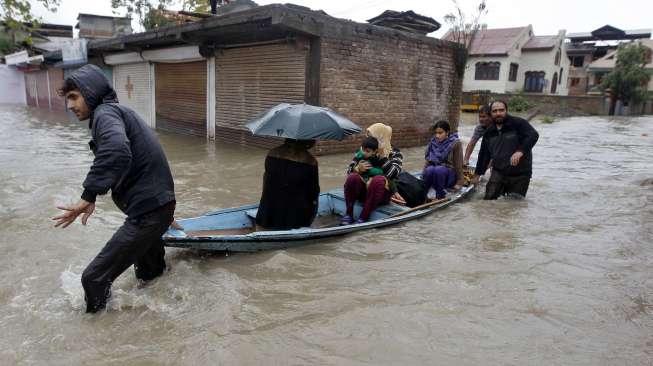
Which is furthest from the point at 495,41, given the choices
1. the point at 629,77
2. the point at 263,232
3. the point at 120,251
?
the point at 120,251

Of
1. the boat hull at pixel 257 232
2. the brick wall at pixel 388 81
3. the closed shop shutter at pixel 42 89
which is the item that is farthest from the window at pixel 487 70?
the boat hull at pixel 257 232

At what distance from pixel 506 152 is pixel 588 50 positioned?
44267 millimetres

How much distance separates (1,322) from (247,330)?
177 cm

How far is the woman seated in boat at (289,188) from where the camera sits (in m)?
4.24

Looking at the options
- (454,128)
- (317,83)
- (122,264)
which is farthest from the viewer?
(454,128)

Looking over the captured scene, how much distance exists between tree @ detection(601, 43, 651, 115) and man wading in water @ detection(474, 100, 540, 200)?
106ft

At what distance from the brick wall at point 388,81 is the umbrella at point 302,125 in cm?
599

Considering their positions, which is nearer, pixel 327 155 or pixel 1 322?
pixel 1 322

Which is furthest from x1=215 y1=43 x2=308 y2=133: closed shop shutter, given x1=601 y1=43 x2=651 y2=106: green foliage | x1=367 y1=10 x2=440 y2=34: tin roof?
x1=601 y1=43 x2=651 y2=106: green foliage

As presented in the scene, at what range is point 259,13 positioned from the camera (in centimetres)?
938

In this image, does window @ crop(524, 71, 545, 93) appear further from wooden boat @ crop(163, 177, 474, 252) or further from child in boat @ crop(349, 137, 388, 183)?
child in boat @ crop(349, 137, 388, 183)

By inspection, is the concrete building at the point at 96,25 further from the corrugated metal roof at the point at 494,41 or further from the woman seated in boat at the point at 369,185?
the woman seated in boat at the point at 369,185

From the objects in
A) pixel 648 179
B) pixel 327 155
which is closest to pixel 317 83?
pixel 327 155

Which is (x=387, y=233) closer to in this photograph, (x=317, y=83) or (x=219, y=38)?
(x=317, y=83)
